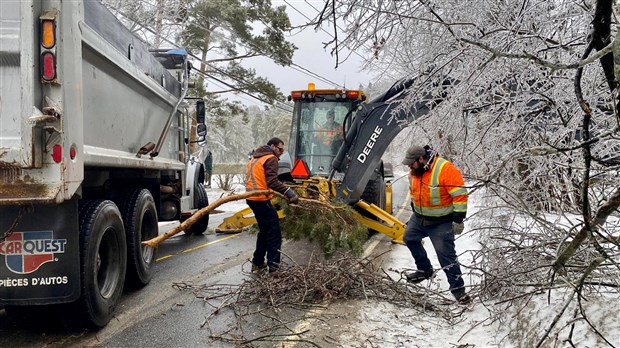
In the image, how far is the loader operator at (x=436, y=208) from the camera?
181 inches

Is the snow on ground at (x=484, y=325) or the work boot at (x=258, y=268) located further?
the work boot at (x=258, y=268)

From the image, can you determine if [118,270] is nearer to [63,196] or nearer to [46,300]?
[46,300]

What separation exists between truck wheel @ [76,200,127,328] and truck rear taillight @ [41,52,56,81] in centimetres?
117

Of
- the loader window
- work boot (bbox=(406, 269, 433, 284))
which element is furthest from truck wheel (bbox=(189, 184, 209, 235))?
work boot (bbox=(406, 269, 433, 284))

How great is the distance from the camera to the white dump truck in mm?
3057

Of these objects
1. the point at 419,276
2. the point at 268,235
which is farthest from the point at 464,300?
the point at 268,235

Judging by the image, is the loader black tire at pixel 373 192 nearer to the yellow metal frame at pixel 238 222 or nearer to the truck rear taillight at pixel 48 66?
the yellow metal frame at pixel 238 222

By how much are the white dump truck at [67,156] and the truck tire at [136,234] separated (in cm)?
1

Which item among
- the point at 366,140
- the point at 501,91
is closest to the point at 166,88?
the point at 366,140

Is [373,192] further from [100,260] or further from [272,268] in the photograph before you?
[100,260]

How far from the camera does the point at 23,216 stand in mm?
3348

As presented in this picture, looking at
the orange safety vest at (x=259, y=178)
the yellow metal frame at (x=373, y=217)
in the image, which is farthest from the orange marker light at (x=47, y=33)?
the yellow metal frame at (x=373, y=217)

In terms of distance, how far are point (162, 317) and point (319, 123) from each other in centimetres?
537

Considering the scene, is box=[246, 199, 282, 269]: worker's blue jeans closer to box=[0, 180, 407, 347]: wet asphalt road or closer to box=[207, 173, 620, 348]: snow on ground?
box=[0, 180, 407, 347]: wet asphalt road
